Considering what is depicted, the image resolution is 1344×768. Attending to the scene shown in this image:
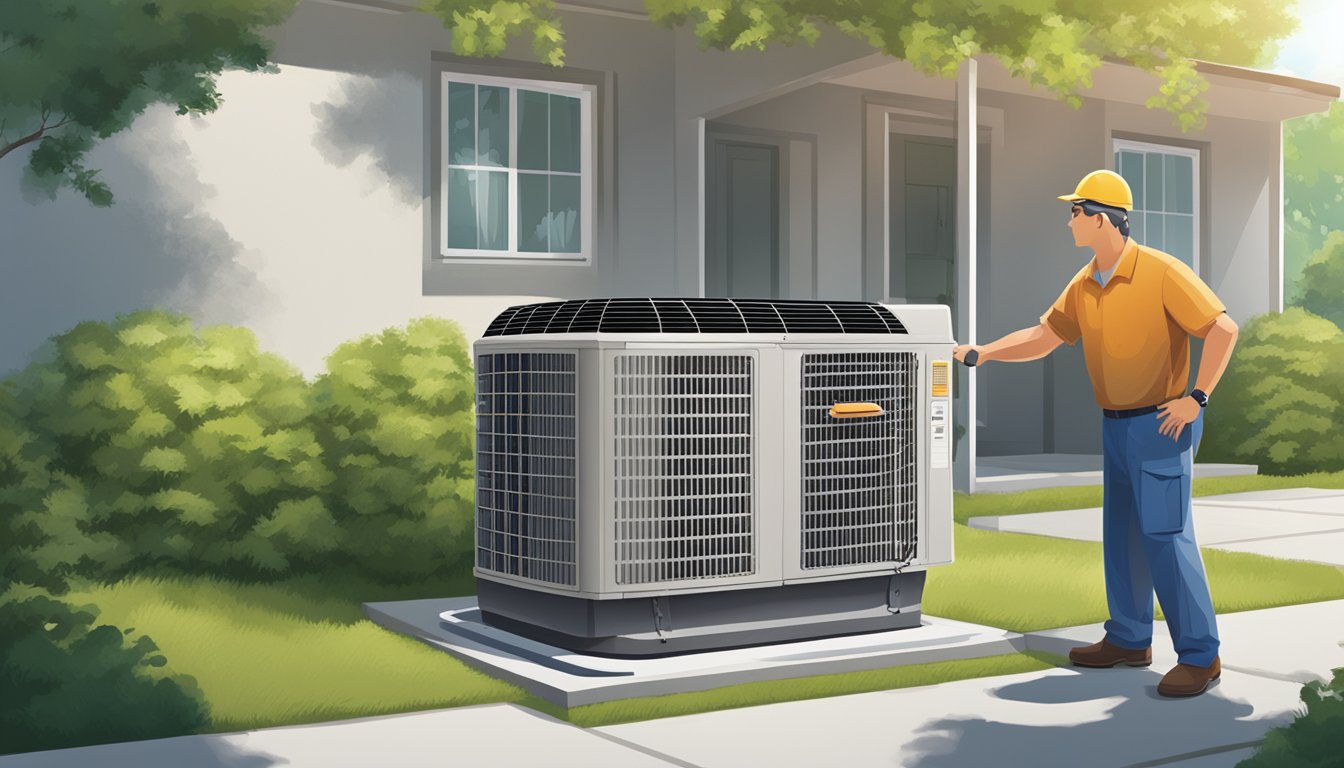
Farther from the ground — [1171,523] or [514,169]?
[514,169]

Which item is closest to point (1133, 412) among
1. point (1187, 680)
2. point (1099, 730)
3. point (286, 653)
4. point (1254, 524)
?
point (1187, 680)

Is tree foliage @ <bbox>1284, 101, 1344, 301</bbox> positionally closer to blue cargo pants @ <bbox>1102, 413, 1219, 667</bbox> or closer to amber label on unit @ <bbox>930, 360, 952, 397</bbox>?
amber label on unit @ <bbox>930, 360, 952, 397</bbox>

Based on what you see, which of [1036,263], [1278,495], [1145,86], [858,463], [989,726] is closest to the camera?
[989,726]

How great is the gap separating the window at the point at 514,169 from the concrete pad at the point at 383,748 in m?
7.87

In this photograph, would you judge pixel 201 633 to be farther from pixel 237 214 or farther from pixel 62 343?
pixel 237 214

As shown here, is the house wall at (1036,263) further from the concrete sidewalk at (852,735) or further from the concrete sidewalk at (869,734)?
the concrete sidewalk at (852,735)

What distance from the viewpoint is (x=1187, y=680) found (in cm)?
645

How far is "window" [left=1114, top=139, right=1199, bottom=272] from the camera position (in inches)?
739

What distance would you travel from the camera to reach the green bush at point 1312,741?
4.63 metres

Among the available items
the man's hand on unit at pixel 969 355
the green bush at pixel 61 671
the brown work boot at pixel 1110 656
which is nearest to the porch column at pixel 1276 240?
the man's hand on unit at pixel 969 355

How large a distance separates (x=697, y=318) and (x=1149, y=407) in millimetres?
1939

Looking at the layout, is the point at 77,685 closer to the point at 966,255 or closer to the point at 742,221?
the point at 966,255

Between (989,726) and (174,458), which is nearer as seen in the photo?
(989,726)

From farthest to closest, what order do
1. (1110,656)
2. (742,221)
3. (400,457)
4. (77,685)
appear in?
(742,221), (400,457), (1110,656), (77,685)
